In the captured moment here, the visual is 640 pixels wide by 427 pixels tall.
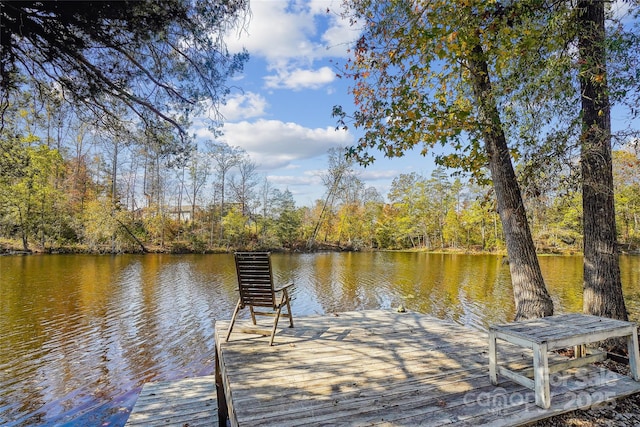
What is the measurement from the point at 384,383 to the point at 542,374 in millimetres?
1074

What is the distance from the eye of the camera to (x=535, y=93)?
4.09 m

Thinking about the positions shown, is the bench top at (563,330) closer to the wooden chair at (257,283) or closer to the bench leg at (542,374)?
the bench leg at (542,374)

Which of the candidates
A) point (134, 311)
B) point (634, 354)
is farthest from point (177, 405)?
point (134, 311)

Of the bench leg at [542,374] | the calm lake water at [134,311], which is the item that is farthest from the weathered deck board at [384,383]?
the calm lake water at [134,311]

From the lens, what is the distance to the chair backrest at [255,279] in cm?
371

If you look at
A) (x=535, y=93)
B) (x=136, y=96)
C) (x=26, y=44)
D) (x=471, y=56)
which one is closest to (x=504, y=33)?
(x=471, y=56)

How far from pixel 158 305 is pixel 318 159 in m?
21.3

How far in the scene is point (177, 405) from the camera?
360cm

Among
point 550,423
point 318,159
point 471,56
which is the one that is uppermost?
point 318,159

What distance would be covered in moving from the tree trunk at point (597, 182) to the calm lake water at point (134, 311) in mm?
4810

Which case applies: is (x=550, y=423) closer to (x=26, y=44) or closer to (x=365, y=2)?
(x=365, y=2)

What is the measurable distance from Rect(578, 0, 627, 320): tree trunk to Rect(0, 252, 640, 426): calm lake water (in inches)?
189

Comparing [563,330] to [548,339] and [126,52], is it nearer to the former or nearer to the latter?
[548,339]

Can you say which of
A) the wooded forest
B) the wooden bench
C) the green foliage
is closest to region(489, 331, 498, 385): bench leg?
the wooden bench
